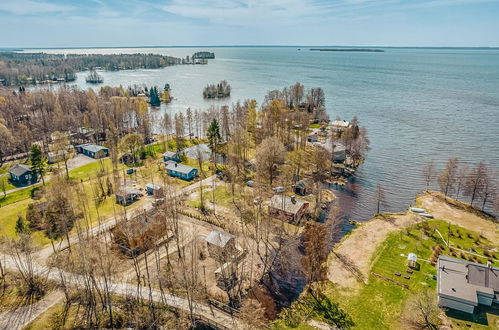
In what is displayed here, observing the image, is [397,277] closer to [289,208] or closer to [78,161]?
[289,208]

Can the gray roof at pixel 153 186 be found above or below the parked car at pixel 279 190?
above

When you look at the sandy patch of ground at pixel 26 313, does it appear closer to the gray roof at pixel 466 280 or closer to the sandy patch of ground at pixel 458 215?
the gray roof at pixel 466 280

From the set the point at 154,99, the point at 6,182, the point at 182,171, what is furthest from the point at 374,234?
the point at 154,99

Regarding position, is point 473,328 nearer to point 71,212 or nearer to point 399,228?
point 399,228

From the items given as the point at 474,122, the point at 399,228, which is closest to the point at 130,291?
the point at 399,228

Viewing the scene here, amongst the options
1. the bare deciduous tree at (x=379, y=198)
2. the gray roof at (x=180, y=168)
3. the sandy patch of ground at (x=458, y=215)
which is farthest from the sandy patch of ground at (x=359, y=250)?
the gray roof at (x=180, y=168)
